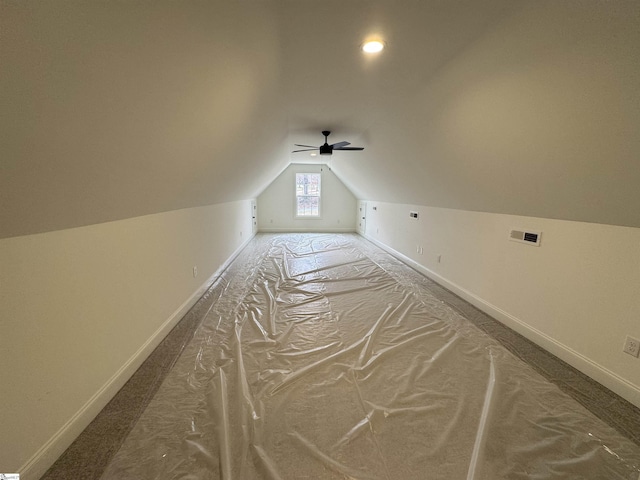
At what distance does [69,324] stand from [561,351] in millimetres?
3492

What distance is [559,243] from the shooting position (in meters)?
2.19

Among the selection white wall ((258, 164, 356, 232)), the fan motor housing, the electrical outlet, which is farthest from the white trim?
the electrical outlet

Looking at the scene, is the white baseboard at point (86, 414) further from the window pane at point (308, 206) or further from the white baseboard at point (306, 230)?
the window pane at point (308, 206)

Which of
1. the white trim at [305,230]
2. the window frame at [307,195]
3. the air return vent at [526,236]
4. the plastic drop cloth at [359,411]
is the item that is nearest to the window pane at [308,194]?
the window frame at [307,195]

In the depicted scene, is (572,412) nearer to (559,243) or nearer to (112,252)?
(559,243)

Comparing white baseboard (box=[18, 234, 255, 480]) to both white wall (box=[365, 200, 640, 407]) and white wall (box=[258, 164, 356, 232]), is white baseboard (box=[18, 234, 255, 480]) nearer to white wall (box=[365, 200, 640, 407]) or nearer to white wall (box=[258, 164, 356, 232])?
white wall (box=[365, 200, 640, 407])

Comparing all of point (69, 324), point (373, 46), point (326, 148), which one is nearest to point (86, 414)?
point (69, 324)

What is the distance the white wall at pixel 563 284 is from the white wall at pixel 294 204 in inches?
220

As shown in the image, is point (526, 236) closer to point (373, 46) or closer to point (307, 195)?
point (373, 46)

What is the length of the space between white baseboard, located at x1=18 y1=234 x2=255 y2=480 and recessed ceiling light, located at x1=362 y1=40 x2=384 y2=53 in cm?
277

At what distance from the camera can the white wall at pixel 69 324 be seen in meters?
1.12

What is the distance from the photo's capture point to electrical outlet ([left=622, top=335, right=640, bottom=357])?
66.3 inches

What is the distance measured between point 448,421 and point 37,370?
2148 millimetres

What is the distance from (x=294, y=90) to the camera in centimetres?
249
